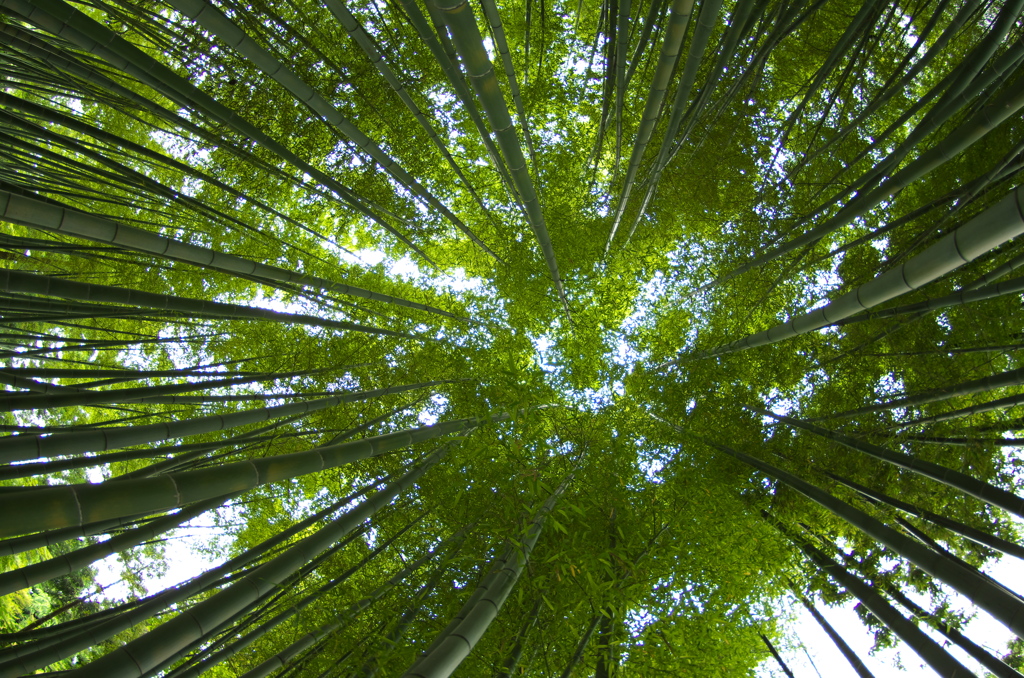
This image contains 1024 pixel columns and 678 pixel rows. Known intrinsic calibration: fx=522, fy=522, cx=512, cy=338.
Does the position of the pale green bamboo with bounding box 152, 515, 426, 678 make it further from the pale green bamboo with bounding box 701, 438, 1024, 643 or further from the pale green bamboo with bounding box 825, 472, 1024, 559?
the pale green bamboo with bounding box 825, 472, 1024, 559

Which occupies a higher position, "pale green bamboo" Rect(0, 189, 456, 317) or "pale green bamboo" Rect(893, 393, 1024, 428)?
"pale green bamboo" Rect(0, 189, 456, 317)

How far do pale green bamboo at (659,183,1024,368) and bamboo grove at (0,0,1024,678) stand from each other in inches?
0.4

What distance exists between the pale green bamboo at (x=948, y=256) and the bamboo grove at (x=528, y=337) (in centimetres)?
1

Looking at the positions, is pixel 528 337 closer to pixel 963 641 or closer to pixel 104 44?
pixel 963 641

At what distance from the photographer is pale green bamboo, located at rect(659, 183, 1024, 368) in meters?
1.65

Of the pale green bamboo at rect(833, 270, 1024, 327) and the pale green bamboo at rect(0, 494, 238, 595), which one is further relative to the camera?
the pale green bamboo at rect(833, 270, 1024, 327)

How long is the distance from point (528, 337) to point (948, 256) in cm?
478

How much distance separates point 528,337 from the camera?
255 inches

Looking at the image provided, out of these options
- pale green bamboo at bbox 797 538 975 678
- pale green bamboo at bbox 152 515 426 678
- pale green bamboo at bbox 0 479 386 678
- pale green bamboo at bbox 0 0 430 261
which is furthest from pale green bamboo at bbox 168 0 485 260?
pale green bamboo at bbox 797 538 975 678

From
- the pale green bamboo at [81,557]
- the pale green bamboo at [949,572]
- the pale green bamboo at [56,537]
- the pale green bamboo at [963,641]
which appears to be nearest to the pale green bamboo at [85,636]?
the pale green bamboo at [81,557]

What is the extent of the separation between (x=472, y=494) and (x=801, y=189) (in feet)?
12.9

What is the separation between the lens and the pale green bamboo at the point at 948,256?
1649mm

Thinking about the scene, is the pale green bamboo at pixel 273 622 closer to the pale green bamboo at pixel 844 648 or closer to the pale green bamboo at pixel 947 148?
the pale green bamboo at pixel 844 648

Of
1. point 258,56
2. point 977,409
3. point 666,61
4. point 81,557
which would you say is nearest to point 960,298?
point 977,409
